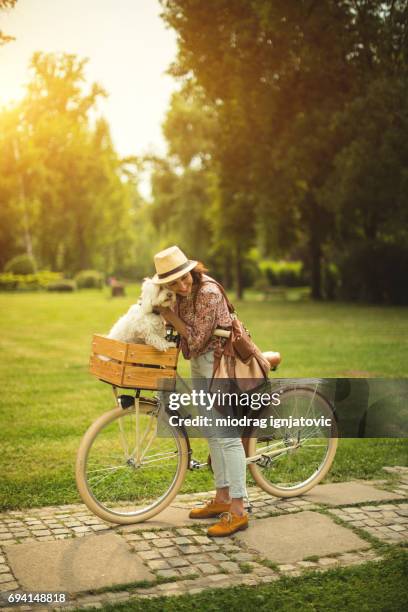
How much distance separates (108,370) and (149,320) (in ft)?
1.36

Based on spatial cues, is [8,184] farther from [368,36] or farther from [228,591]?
[228,591]

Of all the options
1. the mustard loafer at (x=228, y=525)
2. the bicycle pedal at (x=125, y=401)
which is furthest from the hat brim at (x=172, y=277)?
the mustard loafer at (x=228, y=525)

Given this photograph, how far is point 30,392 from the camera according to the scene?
31.9 feet

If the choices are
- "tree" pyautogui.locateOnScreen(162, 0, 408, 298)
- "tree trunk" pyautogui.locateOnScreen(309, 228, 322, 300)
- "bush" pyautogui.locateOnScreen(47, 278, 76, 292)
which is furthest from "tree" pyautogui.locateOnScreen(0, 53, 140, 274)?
"tree trunk" pyautogui.locateOnScreen(309, 228, 322, 300)

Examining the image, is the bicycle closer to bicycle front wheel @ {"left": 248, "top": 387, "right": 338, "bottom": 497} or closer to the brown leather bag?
bicycle front wheel @ {"left": 248, "top": 387, "right": 338, "bottom": 497}

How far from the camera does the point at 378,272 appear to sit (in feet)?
95.8

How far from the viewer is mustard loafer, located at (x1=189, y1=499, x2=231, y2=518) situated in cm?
497

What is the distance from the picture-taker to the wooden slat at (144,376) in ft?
14.9

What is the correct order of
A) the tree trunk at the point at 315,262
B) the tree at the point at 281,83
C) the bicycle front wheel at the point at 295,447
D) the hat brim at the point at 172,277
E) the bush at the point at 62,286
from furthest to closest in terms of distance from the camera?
the bush at the point at 62,286 → the tree trunk at the point at 315,262 → the tree at the point at 281,83 → the bicycle front wheel at the point at 295,447 → the hat brim at the point at 172,277

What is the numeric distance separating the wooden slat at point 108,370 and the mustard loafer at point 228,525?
112cm

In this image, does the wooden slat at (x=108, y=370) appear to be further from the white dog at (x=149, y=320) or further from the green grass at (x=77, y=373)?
the green grass at (x=77, y=373)

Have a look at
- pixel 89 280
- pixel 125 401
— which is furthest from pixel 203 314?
pixel 89 280

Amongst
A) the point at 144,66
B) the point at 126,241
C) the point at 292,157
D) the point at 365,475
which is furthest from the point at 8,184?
the point at 126,241

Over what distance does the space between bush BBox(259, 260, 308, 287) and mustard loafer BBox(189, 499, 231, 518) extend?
45122 mm
